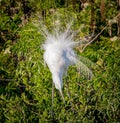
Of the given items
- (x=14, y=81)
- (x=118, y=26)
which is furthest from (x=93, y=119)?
(x=118, y=26)

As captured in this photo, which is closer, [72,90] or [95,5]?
[72,90]

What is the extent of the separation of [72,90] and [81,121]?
7.5 inches

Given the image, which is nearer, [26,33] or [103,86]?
Result: [103,86]

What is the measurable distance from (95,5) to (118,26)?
1.11ft

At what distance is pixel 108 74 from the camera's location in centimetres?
249

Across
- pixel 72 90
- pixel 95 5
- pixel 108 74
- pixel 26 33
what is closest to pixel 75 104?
pixel 72 90

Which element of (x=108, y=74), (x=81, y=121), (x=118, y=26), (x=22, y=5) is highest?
(x=22, y=5)

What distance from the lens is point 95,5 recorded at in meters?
3.18

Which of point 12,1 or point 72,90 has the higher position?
point 12,1

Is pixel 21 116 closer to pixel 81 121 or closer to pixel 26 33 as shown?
pixel 81 121

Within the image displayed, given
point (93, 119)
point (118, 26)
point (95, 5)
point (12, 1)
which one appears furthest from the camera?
point (12, 1)

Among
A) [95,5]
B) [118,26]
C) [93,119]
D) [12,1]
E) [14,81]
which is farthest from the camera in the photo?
[12,1]

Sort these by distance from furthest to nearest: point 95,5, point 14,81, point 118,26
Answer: point 95,5 → point 118,26 → point 14,81

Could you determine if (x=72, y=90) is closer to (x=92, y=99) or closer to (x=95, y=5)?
(x=92, y=99)
